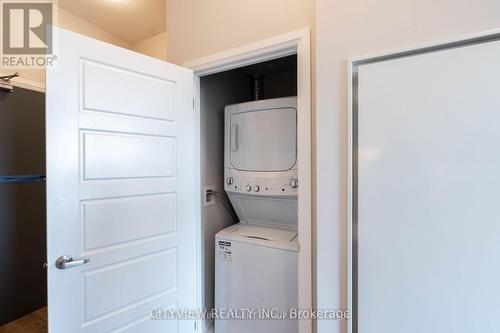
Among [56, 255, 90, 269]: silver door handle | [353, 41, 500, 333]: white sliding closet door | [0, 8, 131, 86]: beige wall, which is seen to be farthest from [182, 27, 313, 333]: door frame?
[0, 8, 131, 86]: beige wall

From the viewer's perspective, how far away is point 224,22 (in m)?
1.55

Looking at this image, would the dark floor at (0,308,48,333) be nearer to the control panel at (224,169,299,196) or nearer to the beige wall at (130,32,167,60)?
the control panel at (224,169,299,196)

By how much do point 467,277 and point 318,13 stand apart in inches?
48.4

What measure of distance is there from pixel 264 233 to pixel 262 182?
0.41 meters

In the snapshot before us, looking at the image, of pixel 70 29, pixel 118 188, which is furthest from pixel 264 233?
pixel 70 29

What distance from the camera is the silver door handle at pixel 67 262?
3.69 ft

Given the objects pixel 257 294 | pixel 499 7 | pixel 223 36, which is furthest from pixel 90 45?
pixel 257 294

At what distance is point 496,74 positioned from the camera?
2.71 feet

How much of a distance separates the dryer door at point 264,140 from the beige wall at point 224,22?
0.60m

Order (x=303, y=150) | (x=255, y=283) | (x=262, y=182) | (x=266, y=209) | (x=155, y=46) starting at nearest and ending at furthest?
(x=303, y=150)
(x=255, y=283)
(x=262, y=182)
(x=266, y=209)
(x=155, y=46)

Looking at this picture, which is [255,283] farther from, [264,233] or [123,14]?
[123,14]

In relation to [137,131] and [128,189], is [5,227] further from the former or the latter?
[137,131]

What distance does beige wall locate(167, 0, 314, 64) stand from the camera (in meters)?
1.33

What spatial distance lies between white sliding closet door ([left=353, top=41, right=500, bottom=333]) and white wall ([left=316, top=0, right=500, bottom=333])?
0.07 m
